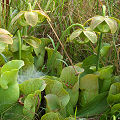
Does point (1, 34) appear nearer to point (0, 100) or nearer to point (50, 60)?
point (0, 100)

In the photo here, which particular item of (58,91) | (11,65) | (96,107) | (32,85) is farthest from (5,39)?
(96,107)

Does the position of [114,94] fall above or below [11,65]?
below

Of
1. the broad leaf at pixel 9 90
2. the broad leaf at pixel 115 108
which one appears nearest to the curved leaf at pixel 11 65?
the broad leaf at pixel 9 90

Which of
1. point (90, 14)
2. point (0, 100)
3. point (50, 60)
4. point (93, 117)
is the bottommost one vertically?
point (93, 117)

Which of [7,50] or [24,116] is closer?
[24,116]

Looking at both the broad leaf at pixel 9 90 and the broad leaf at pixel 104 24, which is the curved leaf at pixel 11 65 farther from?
the broad leaf at pixel 104 24

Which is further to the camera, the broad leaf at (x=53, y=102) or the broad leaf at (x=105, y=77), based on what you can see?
the broad leaf at (x=105, y=77)

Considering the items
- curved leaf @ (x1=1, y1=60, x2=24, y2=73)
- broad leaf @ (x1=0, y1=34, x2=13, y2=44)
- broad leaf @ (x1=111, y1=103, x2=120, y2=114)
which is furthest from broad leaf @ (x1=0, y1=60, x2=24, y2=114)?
broad leaf @ (x1=111, y1=103, x2=120, y2=114)

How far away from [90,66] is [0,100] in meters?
0.52

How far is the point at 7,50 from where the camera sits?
44.0 inches

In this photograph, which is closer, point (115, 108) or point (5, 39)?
point (5, 39)

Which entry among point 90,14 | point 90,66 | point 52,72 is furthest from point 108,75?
point 90,14

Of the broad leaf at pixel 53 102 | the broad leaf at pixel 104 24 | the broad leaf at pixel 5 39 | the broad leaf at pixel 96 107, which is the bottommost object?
the broad leaf at pixel 96 107

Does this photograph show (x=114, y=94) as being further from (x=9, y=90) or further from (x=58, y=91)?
(x=9, y=90)
